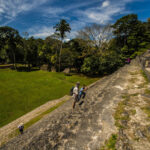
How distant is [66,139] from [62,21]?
92.5 feet

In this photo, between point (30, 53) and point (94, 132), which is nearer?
point (94, 132)

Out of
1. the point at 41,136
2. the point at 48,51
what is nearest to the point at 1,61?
the point at 48,51

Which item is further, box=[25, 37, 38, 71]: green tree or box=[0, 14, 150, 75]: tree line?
box=[25, 37, 38, 71]: green tree

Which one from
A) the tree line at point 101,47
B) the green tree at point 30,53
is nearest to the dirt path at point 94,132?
the tree line at point 101,47

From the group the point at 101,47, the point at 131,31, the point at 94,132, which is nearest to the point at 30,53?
the point at 101,47

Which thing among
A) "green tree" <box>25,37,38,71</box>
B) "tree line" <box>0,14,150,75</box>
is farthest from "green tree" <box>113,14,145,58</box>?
"green tree" <box>25,37,38,71</box>

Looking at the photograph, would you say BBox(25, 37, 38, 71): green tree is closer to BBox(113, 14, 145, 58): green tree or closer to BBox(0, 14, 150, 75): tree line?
BBox(0, 14, 150, 75): tree line

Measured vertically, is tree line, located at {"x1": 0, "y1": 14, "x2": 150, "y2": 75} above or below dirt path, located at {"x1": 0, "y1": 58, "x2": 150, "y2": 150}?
above

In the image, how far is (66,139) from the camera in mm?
3830

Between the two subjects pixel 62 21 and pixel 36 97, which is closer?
pixel 36 97

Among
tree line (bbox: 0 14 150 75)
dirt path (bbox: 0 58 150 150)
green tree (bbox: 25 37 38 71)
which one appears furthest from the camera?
green tree (bbox: 25 37 38 71)

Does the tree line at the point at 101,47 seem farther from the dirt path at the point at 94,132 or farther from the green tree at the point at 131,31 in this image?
the dirt path at the point at 94,132

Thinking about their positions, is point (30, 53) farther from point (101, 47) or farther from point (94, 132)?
point (94, 132)

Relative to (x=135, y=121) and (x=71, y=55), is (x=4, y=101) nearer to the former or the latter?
(x=135, y=121)
